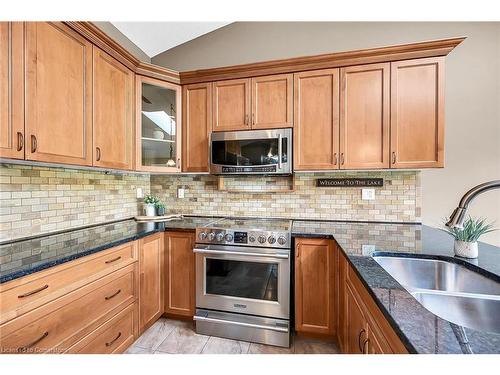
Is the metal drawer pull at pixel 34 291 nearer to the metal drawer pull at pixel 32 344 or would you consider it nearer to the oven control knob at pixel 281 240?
the metal drawer pull at pixel 32 344

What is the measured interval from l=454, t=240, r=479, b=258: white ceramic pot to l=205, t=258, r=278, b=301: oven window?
3.73 feet

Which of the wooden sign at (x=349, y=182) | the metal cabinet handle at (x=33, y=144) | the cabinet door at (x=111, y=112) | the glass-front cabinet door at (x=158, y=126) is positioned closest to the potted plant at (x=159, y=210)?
the glass-front cabinet door at (x=158, y=126)

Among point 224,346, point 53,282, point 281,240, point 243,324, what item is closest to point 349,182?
point 281,240

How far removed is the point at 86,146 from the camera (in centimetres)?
168

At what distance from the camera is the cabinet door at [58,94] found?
131cm

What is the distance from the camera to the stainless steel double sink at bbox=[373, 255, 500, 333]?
0.91m

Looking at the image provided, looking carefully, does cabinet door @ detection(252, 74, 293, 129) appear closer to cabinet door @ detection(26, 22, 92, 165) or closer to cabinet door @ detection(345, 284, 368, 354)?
cabinet door @ detection(26, 22, 92, 165)

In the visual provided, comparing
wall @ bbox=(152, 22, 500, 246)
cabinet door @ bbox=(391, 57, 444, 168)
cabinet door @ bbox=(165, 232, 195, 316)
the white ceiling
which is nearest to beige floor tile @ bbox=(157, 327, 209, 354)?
cabinet door @ bbox=(165, 232, 195, 316)

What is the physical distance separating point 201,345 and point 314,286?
3.35 feet

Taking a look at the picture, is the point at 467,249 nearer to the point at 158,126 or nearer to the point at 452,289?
the point at 452,289

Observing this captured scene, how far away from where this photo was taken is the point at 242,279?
192 centimetres

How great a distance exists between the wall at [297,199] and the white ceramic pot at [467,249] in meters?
1.02

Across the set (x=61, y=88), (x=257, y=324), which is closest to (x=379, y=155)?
(x=257, y=324)
